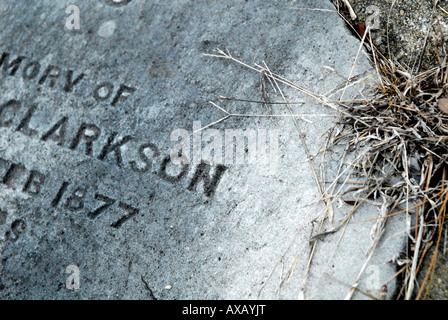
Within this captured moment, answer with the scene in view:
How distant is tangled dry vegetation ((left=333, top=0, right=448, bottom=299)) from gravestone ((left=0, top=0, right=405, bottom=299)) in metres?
0.06

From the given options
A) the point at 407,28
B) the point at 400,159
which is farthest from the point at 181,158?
the point at 407,28

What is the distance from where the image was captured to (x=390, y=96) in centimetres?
145

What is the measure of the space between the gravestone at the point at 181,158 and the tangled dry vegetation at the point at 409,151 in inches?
2.4

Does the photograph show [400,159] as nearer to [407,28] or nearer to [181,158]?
[407,28]

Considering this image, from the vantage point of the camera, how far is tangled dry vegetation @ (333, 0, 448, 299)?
1.28 meters

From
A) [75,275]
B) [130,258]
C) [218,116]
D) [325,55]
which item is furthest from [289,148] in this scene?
[75,275]

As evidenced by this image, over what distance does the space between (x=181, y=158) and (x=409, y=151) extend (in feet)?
2.90

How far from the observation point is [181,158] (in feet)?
5.00

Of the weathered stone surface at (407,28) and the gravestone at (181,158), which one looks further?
the weathered stone surface at (407,28)

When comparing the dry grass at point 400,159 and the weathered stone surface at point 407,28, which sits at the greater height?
the weathered stone surface at point 407,28

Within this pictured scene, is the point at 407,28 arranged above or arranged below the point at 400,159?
above

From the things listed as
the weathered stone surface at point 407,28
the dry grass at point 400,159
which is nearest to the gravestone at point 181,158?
the dry grass at point 400,159

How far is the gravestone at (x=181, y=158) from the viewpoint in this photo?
1374mm

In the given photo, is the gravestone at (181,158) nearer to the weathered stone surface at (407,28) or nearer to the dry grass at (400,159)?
the dry grass at (400,159)
